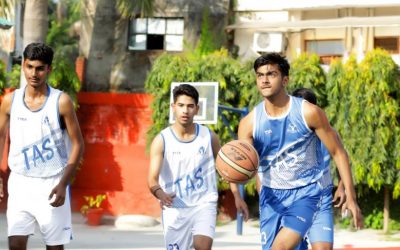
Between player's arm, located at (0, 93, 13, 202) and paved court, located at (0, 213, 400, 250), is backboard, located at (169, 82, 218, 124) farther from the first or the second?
player's arm, located at (0, 93, 13, 202)

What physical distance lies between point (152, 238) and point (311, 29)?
809cm

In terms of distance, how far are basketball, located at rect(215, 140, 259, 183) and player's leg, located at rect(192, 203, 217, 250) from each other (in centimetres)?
115

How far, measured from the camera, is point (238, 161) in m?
7.74

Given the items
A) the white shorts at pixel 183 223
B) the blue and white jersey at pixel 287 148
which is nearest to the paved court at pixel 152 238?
the white shorts at pixel 183 223

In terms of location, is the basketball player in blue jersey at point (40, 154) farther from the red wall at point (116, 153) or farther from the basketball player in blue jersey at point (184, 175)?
the red wall at point (116, 153)

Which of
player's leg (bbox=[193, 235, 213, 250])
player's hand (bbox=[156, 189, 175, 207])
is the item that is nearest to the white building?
player's leg (bbox=[193, 235, 213, 250])

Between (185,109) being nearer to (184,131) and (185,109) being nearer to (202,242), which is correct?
(184,131)

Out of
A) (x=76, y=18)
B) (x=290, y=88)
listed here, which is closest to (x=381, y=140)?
(x=290, y=88)

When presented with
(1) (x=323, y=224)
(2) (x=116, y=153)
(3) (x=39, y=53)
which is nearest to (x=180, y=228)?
(1) (x=323, y=224)

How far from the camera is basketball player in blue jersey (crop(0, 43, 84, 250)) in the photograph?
25.5ft

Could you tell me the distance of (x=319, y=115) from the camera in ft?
25.0

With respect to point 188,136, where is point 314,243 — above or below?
below

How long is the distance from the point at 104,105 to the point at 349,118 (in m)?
5.65

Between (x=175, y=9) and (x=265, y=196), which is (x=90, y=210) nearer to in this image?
(x=175, y=9)
